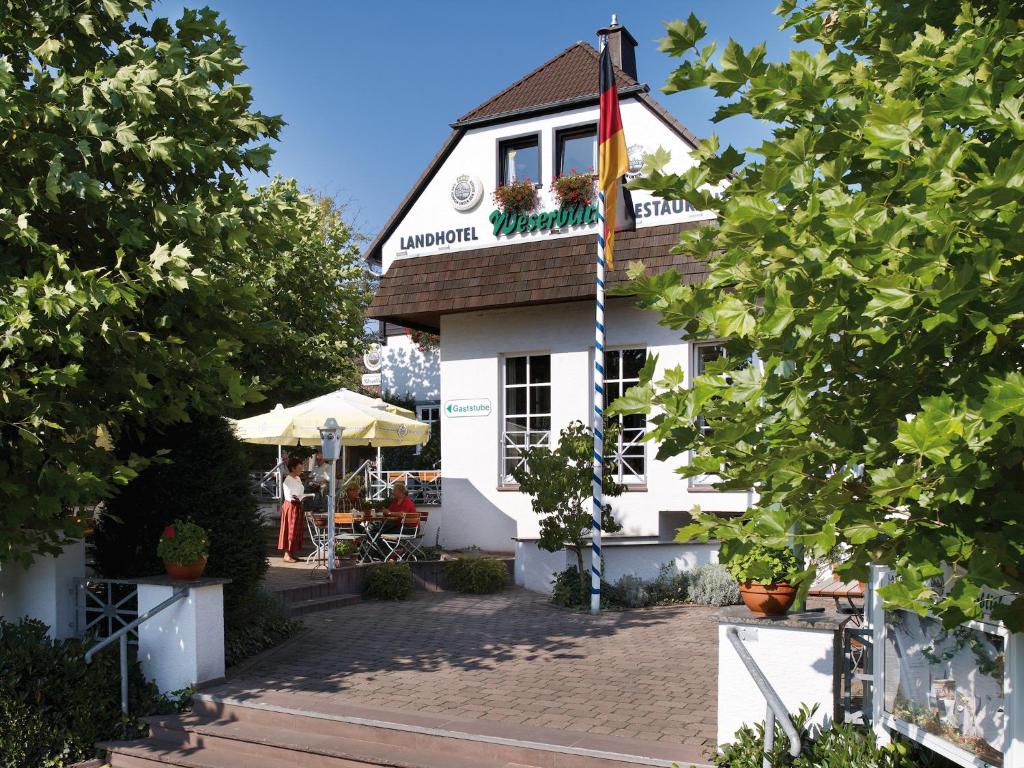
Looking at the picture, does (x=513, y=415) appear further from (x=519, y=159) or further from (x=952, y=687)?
(x=952, y=687)

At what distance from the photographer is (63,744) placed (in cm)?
757

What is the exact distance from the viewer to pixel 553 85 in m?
16.0

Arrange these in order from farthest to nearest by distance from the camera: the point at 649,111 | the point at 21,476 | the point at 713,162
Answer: the point at 649,111
the point at 21,476
the point at 713,162

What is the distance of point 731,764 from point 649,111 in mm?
11101

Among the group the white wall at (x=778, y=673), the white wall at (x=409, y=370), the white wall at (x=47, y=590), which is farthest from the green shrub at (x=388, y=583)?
the white wall at (x=409, y=370)

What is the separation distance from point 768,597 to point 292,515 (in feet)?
32.9

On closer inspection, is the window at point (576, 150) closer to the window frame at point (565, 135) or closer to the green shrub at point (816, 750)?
the window frame at point (565, 135)

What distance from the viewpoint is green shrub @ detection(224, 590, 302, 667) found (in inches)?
357

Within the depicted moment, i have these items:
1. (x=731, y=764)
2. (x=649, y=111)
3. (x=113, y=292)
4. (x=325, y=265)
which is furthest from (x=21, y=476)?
(x=325, y=265)

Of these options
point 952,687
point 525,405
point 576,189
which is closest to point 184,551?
point 952,687

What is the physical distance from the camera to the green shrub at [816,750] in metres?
5.17

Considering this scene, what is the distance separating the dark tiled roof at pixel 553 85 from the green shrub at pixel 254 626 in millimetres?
9342

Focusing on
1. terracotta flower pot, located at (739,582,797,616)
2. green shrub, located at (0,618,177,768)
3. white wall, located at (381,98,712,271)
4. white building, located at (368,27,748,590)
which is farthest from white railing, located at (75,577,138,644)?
white wall, located at (381,98,712,271)

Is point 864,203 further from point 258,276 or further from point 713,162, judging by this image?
point 258,276
